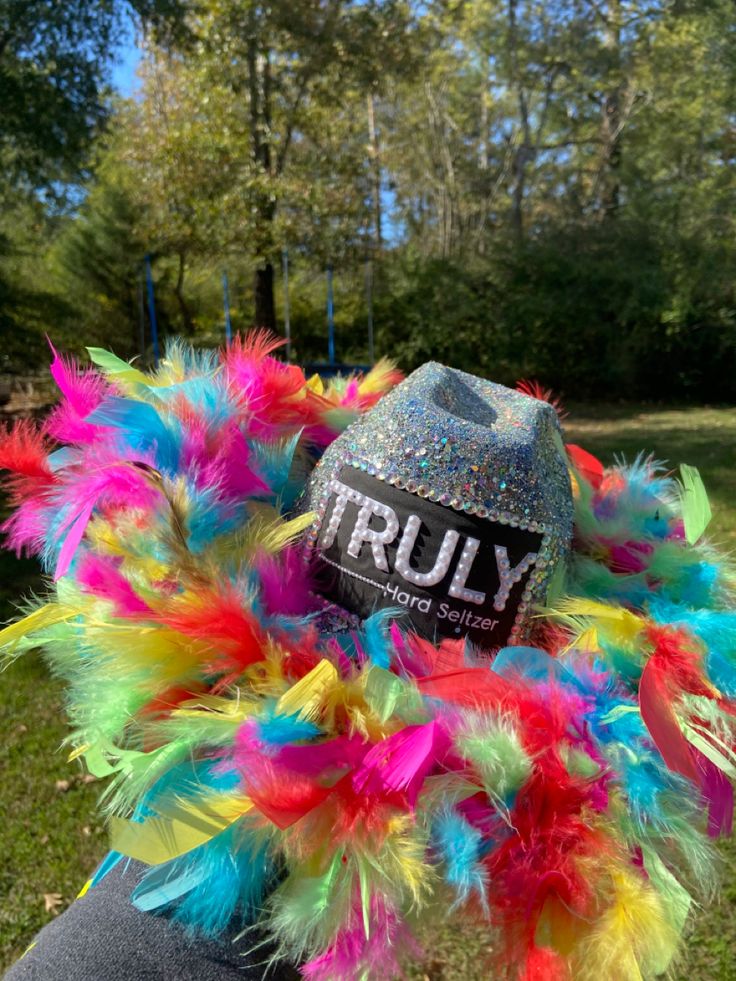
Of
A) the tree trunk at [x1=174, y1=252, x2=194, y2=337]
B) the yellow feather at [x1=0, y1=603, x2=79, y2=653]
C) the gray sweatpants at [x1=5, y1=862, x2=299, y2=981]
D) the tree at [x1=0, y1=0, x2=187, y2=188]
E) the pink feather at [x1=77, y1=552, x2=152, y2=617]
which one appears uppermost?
the tree at [x1=0, y1=0, x2=187, y2=188]

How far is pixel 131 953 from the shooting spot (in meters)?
1.00

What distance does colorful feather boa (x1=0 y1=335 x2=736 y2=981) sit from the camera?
947 millimetres

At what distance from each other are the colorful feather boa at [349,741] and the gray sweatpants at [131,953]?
37mm

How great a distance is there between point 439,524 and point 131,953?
723mm

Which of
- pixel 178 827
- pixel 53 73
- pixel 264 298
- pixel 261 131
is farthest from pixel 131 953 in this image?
pixel 261 131

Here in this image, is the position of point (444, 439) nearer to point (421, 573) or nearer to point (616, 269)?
point (421, 573)

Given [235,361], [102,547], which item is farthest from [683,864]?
[235,361]

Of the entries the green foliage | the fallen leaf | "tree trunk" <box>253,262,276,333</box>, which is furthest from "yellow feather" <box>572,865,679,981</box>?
"tree trunk" <box>253,262,276,333</box>

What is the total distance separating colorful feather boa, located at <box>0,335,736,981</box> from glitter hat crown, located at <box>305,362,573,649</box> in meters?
0.05

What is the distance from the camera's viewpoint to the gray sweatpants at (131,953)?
3.21 ft

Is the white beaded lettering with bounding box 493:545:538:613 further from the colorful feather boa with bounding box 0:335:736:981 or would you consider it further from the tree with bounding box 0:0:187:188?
the tree with bounding box 0:0:187:188

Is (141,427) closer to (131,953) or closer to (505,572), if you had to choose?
(505,572)

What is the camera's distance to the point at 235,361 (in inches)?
60.4

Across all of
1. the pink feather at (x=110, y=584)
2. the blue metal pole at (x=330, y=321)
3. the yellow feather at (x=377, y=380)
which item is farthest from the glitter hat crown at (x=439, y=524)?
the blue metal pole at (x=330, y=321)
